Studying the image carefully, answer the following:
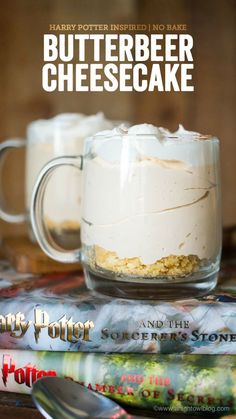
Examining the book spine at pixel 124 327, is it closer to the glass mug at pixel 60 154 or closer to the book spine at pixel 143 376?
the book spine at pixel 143 376

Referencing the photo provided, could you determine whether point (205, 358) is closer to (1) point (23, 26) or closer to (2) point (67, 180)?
(2) point (67, 180)

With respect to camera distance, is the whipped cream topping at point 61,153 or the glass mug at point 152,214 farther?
the whipped cream topping at point 61,153

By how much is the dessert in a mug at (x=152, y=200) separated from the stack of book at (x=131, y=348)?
0.09 feet

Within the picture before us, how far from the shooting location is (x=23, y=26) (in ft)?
1.81

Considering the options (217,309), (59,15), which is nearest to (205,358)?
(217,309)

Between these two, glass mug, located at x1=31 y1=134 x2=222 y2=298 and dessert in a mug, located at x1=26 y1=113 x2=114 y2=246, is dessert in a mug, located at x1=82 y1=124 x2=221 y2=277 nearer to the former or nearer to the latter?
glass mug, located at x1=31 y1=134 x2=222 y2=298

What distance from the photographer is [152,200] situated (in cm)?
37

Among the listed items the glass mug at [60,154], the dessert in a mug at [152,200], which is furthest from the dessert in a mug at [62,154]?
the dessert in a mug at [152,200]

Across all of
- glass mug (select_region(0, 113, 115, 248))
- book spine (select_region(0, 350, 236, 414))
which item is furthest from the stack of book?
glass mug (select_region(0, 113, 115, 248))

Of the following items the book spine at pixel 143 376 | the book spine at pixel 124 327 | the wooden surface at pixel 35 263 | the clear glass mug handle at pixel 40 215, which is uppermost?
the clear glass mug handle at pixel 40 215

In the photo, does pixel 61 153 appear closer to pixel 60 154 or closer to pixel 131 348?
pixel 60 154

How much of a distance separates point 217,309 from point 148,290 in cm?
4

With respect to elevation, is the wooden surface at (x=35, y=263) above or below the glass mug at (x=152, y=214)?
below

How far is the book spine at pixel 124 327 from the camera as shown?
37 centimetres
